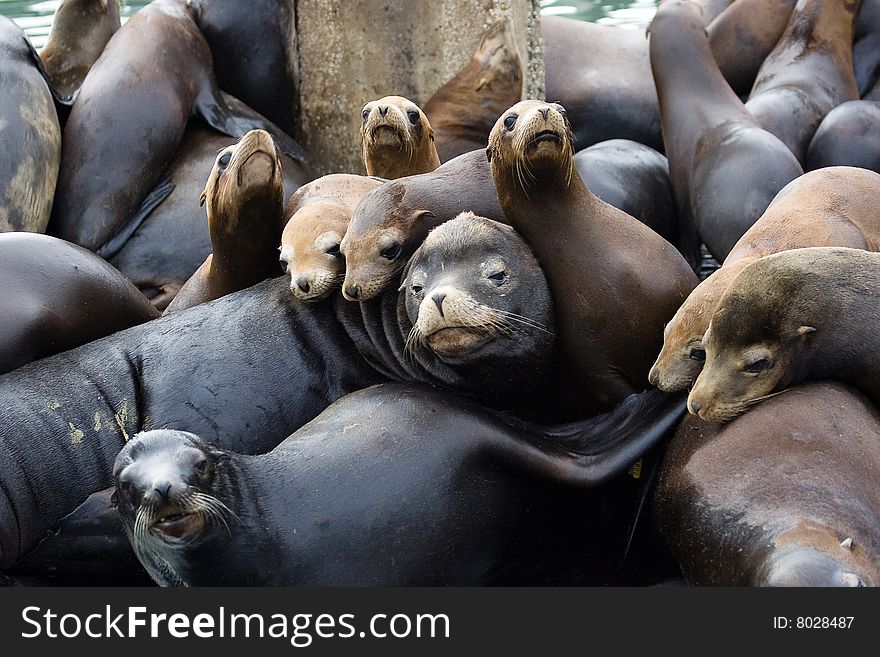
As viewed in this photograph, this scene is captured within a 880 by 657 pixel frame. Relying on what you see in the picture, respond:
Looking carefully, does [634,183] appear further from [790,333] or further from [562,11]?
[562,11]

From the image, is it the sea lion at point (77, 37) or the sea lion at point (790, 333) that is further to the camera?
the sea lion at point (77, 37)

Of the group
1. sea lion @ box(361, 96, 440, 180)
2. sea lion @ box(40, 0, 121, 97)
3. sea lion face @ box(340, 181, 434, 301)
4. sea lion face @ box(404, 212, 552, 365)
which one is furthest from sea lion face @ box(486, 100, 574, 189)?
sea lion @ box(40, 0, 121, 97)

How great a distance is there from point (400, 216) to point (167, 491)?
4.42 feet

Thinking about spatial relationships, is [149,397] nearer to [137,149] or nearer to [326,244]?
[326,244]

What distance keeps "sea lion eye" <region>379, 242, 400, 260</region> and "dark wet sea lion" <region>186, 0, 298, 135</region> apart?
10.1 ft

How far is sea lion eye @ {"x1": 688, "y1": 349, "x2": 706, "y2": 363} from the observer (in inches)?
137

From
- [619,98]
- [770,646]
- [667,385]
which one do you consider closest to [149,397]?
[667,385]

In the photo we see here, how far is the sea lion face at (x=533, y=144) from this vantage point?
12.2 feet

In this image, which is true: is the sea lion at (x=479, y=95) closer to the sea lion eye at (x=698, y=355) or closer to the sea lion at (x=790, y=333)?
the sea lion eye at (x=698, y=355)

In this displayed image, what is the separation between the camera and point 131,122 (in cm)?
632

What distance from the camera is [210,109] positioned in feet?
21.7

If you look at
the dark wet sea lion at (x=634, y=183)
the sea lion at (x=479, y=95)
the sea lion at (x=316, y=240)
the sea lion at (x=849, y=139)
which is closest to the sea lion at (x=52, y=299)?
the sea lion at (x=316, y=240)

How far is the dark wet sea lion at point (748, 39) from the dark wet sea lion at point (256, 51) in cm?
248

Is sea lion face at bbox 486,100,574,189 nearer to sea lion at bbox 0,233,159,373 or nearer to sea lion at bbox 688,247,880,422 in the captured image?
sea lion at bbox 688,247,880,422
